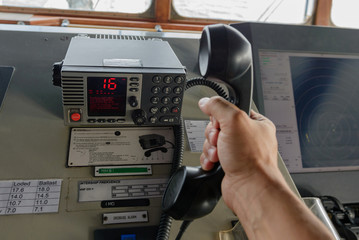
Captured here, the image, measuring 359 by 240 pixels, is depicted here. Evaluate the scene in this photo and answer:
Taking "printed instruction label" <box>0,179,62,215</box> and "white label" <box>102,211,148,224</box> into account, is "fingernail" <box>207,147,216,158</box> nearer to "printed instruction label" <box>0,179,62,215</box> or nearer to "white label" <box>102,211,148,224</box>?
"white label" <box>102,211,148,224</box>

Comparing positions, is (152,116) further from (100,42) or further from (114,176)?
(100,42)

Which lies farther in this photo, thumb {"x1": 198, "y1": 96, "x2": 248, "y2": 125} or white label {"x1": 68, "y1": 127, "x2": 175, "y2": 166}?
white label {"x1": 68, "y1": 127, "x2": 175, "y2": 166}

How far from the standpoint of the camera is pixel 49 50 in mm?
1058

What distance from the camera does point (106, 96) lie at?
2.66 ft

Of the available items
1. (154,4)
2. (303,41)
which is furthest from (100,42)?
(154,4)

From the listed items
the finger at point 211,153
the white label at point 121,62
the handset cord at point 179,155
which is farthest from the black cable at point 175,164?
the white label at point 121,62

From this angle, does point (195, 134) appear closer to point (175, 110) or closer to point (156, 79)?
point (175, 110)

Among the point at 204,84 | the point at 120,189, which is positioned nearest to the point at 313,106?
the point at 204,84

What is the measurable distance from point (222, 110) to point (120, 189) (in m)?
0.33

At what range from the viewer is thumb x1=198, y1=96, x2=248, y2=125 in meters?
0.66

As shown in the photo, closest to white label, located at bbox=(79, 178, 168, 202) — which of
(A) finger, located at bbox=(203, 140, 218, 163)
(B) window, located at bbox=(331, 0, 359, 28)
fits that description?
(A) finger, located at bbox=(203, 140, 218, 163)

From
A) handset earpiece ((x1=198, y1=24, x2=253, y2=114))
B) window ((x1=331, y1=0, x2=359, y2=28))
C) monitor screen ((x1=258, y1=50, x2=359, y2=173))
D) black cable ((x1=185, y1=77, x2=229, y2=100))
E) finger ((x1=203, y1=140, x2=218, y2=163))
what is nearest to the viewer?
handset earpiece ((x1=198, y1=24, x2=253, y2=114))

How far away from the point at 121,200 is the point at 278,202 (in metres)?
0.38

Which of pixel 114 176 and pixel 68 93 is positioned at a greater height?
pixel 68 93
